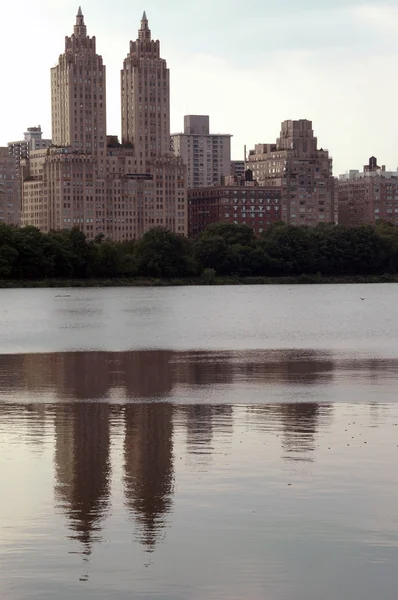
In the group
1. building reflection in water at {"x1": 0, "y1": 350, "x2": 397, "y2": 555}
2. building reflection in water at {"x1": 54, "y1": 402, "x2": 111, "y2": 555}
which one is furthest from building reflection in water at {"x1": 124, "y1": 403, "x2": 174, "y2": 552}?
building reflection in water at {"x1": 54, "y1": 402, "x2": 111, "y2": 555}

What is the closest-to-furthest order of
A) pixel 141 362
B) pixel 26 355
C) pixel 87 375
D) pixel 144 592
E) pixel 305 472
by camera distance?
pixel 144 592 → pixel 305 472 → pixel 87 375 → pixel 141 362 → pixel 26 355

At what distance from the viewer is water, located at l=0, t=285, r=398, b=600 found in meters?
15.4

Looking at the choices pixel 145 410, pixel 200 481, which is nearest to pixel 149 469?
pixel 200 481

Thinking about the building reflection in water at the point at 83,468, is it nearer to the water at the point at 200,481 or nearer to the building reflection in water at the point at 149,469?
the water at the point at 200,481

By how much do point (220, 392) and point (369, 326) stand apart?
4299cm

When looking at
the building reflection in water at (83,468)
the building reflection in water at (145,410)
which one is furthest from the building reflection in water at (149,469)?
the building reflection in water at (83,468)

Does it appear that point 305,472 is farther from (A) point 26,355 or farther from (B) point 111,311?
(B) point 111,311

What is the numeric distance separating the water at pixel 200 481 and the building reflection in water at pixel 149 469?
0.05 meters

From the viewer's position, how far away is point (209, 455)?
23219 millimetres

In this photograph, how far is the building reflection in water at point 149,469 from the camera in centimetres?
1797

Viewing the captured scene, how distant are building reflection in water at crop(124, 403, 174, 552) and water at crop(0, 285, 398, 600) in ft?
0.15

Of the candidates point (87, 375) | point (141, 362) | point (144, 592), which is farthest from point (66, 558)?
point (141, 362)

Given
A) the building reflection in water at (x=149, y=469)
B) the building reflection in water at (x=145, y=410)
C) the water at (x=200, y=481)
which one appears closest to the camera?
the water at (x=200, y=481)

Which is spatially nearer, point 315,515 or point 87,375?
point 315,515
